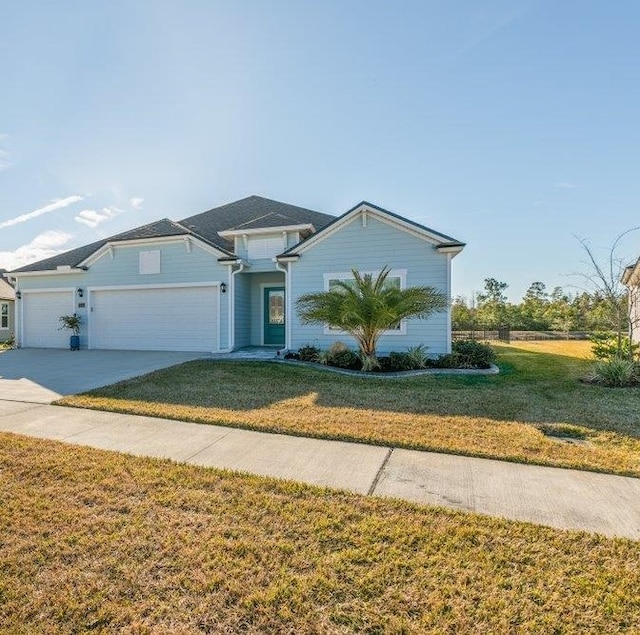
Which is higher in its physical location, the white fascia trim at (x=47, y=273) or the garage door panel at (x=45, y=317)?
the white fascia trim at (x=47, y=273)

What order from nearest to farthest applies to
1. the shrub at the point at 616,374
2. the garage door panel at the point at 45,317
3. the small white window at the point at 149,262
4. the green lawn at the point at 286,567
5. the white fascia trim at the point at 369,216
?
the green lawn at the point at 286,567 < the shrub at the point at 616,374 < the white fascia trim at the point at 369,216 < the small white window at the point at 149,262 < the garage door panel at the point at 45,317

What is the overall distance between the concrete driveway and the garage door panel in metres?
0.74

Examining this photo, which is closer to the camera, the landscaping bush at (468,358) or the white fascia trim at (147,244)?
the landscaping bush at (468,358)

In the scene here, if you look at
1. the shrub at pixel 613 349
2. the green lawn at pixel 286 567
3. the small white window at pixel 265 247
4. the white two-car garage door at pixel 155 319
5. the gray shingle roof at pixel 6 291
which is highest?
the small white window at pixel 265 247

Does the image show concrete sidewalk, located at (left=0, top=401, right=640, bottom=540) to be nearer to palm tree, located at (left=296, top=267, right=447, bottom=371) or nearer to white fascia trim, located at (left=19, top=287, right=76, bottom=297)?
palm tree, located at (left=296, top=267, right=447, bottom=371)

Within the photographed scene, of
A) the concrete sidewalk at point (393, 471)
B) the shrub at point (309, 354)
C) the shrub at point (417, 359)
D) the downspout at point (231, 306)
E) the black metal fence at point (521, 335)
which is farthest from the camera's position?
the black metal fence at point (521, 335)

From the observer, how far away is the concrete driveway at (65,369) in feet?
26.3

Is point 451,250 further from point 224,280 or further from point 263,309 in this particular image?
point 224,280

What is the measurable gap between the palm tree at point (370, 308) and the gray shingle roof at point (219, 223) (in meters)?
5.00

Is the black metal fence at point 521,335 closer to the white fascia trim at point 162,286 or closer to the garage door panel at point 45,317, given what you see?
the white fascia trim at point 162,286

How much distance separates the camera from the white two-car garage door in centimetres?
1412

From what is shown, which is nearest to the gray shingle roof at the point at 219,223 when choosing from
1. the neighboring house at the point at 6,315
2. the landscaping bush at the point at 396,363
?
the landscaping bush at the point at 396,363

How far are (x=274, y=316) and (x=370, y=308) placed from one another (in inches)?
247

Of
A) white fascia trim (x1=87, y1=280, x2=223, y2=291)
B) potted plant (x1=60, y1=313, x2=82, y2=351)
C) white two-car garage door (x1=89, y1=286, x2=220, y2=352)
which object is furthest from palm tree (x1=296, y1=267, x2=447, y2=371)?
potted plant (x1=60, y1=313, x2=82, y2=351)
